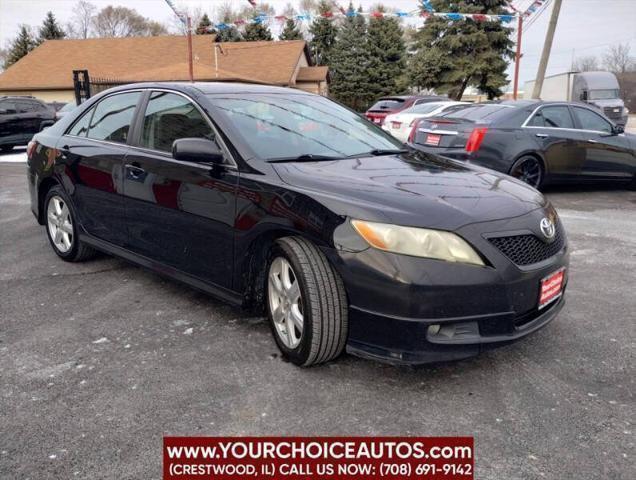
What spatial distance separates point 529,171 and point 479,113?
3.58 feet

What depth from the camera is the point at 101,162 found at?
440cm

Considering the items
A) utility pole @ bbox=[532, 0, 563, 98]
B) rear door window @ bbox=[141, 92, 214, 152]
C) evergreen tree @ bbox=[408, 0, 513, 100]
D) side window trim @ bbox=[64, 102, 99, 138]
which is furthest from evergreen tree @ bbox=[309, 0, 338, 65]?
rear door window @ bbox=[141, 92, 214, 152]

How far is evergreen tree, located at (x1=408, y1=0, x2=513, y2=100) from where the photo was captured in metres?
34.7

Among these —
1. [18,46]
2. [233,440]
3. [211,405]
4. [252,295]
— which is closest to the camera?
[233,440]

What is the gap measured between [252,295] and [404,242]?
110cm

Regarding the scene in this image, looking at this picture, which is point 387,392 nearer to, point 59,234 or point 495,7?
point 59,234

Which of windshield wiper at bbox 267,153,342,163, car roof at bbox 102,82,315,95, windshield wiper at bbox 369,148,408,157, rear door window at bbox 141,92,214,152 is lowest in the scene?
windshield wiper at bbox 369,148,408,157

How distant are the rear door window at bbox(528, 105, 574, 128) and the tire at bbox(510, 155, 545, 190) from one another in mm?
510

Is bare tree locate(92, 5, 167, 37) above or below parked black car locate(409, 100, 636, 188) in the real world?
above

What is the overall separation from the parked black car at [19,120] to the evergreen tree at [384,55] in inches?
1308

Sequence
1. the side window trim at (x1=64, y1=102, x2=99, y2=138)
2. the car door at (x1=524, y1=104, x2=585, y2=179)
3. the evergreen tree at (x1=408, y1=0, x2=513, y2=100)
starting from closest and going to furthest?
the side window trim at (x1=64, y1=102, x2=99, y2=138)
the car door at (x1=524, y1=104, x2=585, y2=179)
the evergreen tree at (x1=408, y1=0, x2=513, y2=100)

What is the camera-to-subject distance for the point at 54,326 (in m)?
3.77

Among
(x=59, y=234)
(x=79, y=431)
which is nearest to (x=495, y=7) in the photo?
(x=59, y=234)

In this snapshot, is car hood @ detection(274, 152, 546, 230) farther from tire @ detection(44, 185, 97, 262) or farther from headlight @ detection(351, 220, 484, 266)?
tire @ detection(44, 185, 97, 262)
